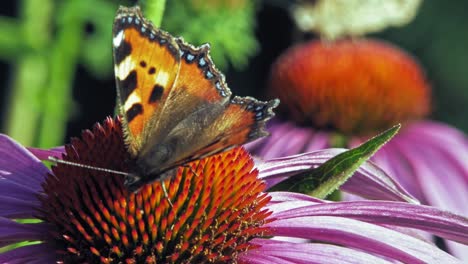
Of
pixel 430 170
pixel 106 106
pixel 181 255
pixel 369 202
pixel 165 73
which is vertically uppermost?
pixel 106 106

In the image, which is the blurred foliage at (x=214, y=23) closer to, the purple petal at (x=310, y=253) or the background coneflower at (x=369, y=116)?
the background coneflower at (x=369, y=116)

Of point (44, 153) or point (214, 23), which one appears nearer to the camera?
point (44, 153)

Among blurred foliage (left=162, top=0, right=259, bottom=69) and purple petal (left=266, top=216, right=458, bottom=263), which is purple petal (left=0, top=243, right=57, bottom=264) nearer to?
purple petal (left=266, top=216, right=458, bottom=263)

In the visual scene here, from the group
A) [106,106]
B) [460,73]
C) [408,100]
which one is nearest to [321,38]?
[408,100]

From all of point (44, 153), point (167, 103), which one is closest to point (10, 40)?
point (44, 153)

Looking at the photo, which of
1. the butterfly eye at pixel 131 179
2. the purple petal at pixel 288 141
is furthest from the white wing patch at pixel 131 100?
the purple petal at pixel 288 141

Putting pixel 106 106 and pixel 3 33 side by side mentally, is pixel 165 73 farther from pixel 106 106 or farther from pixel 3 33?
pixel 106 106

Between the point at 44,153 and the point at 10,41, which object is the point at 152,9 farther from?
the point at 10,41
